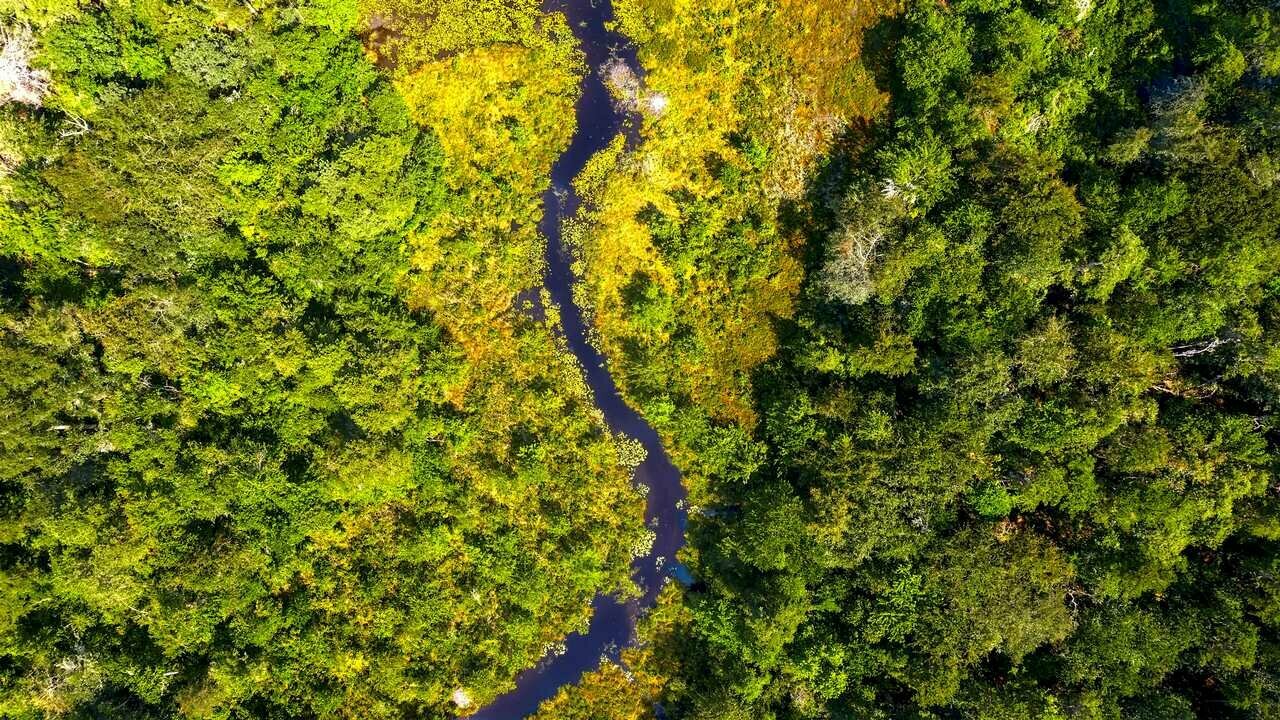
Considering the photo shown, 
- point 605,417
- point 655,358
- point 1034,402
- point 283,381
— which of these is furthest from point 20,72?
point 1034,402

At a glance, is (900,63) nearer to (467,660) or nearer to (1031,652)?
(1031,652)

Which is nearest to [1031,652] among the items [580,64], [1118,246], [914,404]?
[914,404]

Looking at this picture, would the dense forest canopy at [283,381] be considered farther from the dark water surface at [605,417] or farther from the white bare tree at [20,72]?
the dark water surface at [605,417]

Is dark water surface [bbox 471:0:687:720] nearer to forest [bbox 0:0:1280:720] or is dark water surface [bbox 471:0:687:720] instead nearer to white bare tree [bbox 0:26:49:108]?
forest [bbox 0:0:1280:720]

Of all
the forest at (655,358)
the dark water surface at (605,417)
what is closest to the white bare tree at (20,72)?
the forest at (655,358)

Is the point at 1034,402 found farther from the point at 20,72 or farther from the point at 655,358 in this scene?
the point at 20,72
